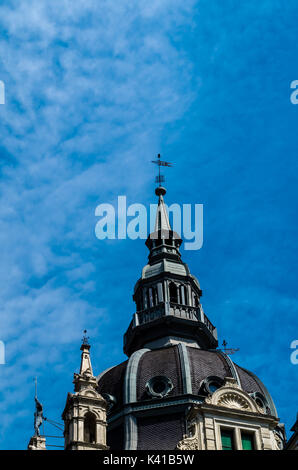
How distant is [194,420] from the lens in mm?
38625

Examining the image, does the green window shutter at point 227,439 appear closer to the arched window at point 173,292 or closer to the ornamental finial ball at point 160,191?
the arched window at point 173,292

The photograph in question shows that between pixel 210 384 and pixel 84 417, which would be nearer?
pixel 84 417

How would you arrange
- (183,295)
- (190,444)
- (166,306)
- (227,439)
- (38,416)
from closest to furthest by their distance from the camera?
(190,444)
(227,439)
(38,416)
(166,306)
(183,295)

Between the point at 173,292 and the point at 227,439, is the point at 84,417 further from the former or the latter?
the point at 173,292

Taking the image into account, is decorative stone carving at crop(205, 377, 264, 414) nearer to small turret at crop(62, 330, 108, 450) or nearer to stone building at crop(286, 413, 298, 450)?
stone building at crop(286, 413, 298, 450)

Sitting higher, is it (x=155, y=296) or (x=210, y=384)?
(x=155, y=296)

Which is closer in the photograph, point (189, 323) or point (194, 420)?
point (194, 420)

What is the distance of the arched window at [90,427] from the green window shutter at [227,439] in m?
6.25

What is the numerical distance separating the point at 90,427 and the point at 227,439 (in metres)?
6.82

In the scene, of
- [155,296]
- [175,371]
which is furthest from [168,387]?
[155,296]

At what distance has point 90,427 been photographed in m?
40.2
